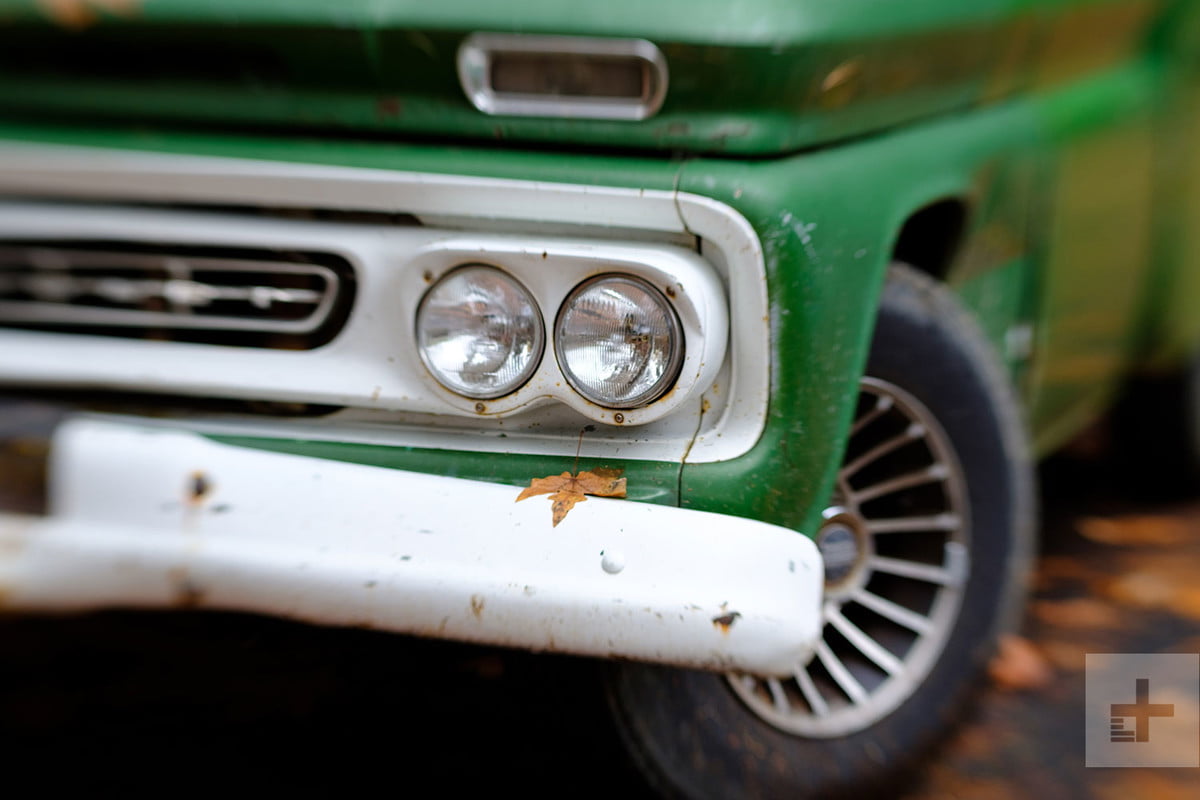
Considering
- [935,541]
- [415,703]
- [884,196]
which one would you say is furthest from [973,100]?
[415,703]

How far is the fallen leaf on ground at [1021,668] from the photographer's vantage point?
2318 millimetres

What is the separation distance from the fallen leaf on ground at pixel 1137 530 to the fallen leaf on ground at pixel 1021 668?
2.80ft

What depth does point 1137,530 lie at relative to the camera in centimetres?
324

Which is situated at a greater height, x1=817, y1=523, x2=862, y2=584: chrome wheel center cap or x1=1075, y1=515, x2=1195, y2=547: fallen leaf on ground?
x1=1075, y1=515, x2=1195, y2=547: fallen leaf on ground

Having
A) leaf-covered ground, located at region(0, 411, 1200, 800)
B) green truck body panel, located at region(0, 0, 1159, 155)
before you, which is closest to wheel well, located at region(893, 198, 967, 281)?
green truck body panel, located at region(0, 0, 1159, 155)

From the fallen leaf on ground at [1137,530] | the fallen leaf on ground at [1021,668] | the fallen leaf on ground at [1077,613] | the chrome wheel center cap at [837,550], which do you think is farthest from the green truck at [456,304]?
the fallen leaf on ground at [1137,530]

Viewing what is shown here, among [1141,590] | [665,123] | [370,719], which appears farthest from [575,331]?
[1141,590]

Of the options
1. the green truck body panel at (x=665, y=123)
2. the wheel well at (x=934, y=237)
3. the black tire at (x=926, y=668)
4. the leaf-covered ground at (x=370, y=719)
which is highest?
the wheel well at (x=934, y=237)

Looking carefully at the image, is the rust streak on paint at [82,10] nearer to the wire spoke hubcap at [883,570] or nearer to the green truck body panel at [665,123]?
the green truck body panel at [665,123]

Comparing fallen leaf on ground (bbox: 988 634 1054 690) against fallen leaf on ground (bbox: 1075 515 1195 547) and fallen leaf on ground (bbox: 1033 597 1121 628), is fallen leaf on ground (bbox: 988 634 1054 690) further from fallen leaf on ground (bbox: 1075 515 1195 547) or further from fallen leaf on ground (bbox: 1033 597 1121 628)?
fallen leaf on ground (bbox: 1075 515 1195 547)

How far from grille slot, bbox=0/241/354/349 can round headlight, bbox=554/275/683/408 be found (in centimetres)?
34

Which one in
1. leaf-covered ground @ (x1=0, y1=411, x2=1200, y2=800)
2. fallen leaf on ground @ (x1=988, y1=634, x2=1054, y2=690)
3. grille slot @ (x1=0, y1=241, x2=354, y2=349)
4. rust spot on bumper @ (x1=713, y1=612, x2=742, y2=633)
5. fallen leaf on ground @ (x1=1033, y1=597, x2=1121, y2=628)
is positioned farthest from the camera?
fallen leaf on ground @ (x1=1033, y1=597, x2=1121, y2=628)

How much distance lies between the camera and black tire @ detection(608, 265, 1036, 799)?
1595mm

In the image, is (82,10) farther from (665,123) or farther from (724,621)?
(724,621)
